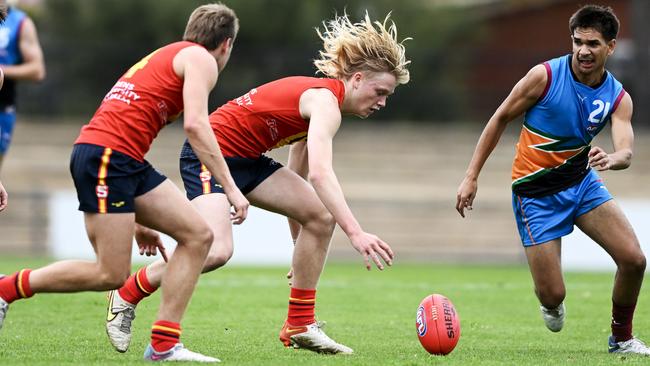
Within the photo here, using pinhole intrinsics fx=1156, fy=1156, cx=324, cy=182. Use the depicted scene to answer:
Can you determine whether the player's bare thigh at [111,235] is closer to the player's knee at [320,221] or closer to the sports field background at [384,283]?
the sports field background at [384,283]

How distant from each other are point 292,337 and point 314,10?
18.4 m

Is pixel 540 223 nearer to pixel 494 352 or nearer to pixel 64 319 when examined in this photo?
pixel 494 352

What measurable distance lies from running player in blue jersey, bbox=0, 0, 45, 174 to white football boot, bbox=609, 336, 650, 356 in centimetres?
639

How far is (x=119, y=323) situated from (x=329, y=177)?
5.18 ft

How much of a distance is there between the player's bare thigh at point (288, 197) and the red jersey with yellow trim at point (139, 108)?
117cm

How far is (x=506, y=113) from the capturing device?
7.55 m

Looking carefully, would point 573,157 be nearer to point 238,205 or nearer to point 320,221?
point 320,221

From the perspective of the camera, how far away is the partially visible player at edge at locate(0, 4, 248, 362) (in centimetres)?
614

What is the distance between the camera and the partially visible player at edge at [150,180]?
614 centimetres

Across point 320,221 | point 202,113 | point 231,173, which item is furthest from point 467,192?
point 202,113

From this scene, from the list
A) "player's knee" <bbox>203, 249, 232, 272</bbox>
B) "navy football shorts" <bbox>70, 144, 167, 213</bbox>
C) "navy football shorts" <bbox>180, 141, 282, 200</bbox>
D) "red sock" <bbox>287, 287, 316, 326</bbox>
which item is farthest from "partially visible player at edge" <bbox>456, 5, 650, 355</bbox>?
"navy football shorts" <bbox>70, 144, 167, 213</bbox>

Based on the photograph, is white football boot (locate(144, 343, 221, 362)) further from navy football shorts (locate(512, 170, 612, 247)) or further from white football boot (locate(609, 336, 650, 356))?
white football boot (locate(609, 336, 650, 356))

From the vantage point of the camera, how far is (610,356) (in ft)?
23.7

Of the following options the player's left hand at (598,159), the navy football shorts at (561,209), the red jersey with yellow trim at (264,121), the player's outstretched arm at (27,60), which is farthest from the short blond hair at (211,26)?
the player's outstretched arm at (27,60)
